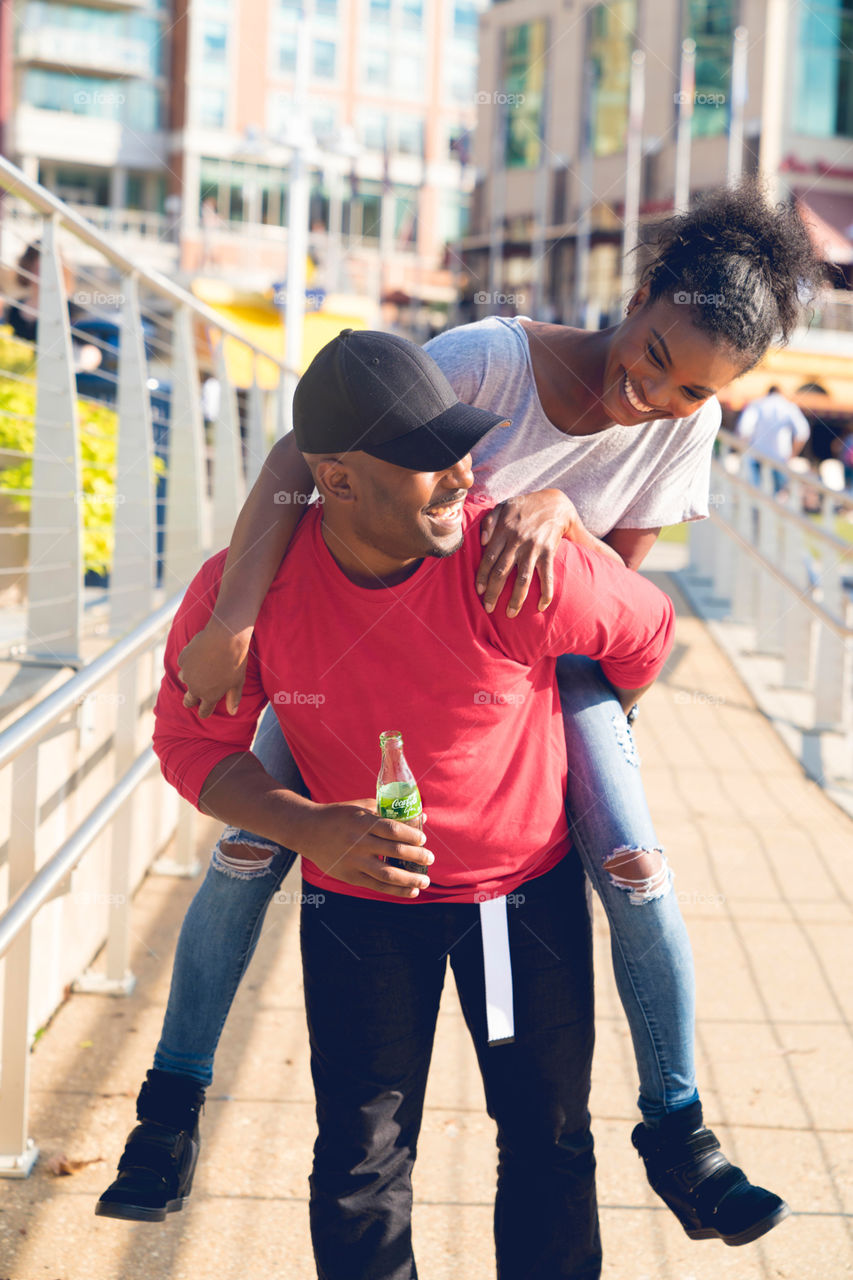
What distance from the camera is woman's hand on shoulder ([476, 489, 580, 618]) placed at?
1.84m

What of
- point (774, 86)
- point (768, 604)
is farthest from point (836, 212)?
point (768, 604)

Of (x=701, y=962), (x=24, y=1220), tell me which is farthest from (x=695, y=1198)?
(x=701, y=962)

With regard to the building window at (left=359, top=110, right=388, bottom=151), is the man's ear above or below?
below

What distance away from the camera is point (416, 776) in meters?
1.92

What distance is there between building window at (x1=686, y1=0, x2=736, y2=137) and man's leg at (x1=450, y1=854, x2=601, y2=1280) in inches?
1401

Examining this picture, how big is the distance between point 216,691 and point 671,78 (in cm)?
3931

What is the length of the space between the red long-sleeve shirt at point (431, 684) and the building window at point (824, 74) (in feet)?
117

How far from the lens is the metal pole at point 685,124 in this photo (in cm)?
3267

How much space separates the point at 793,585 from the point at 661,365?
14.3 ft

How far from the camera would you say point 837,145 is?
112ft

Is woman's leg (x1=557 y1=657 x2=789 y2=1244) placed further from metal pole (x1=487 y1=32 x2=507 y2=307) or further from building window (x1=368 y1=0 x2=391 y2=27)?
building window (x1=368 y1=0 x2=391 y2=27)

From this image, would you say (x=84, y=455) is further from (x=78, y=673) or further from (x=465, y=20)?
(x=465, y=20)

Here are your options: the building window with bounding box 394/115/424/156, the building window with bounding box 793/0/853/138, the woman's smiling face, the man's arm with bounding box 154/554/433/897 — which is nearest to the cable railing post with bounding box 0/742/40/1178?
the man's arm with bounding box 154/554/433/897

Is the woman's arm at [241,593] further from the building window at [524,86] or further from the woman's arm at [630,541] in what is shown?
the building window at [524,86]
